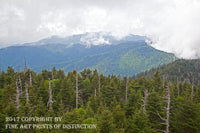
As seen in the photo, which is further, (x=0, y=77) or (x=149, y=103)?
(x=0, y=77)

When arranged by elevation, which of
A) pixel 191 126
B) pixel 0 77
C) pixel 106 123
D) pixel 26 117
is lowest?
pixel 191 126

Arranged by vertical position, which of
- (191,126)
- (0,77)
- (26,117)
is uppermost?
(0,77)

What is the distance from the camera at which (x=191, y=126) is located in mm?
22812

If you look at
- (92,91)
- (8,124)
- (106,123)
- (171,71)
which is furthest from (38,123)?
(171,71)

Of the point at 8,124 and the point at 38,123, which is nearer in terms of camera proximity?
the point at 8,124

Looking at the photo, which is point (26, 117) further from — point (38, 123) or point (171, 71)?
point (171, 71)

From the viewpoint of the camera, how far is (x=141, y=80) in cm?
6009

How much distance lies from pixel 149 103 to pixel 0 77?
4666 cm

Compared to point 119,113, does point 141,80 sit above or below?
above

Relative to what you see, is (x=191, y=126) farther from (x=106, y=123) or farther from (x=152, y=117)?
(x=106, y=123)

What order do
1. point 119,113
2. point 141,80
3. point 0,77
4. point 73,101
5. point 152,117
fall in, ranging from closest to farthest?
point 152,117, point 119,113, point 73,101, point 0,77, point 141,80

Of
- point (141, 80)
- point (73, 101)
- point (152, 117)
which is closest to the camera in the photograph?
point (152, 117)

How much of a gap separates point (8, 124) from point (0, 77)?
3698 centimetres

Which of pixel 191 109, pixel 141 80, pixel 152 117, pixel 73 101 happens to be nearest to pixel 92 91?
pixel 73 101
